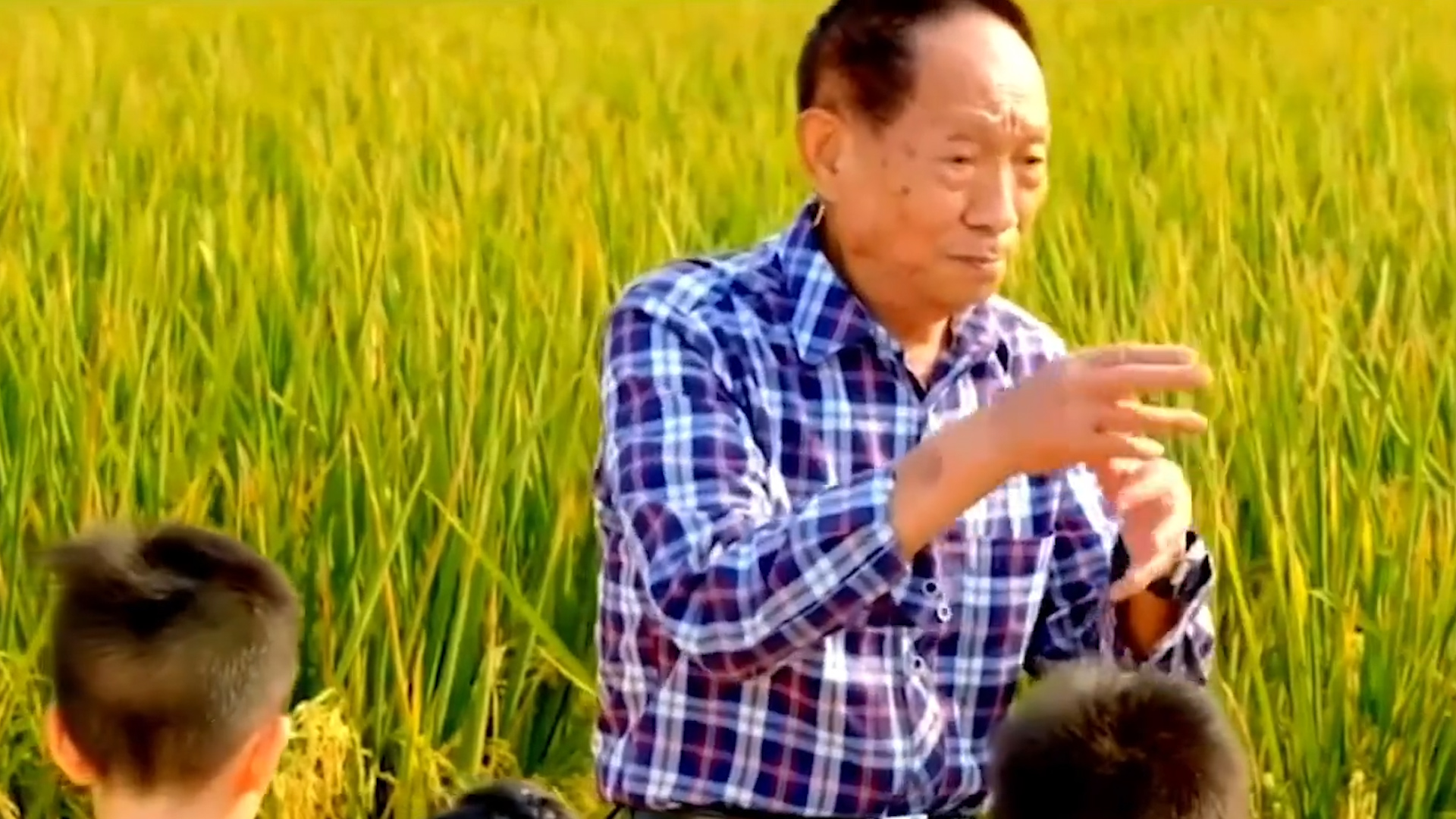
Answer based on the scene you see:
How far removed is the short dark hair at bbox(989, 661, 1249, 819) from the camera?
150 cm

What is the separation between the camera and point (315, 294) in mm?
3096

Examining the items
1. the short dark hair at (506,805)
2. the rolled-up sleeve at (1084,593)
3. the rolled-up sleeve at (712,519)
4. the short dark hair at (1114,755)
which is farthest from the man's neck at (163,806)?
the rolled-up sleeve at (1084,593)

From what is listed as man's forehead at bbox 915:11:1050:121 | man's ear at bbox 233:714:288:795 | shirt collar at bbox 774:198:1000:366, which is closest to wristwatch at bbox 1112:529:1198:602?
shirt collar at bbox 774:198:1000:366

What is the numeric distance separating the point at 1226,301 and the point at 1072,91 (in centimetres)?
225

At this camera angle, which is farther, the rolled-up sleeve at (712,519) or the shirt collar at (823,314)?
the shirt collar at (823,314)

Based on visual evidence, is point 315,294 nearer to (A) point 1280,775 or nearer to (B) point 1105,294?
(B) point 1105,294

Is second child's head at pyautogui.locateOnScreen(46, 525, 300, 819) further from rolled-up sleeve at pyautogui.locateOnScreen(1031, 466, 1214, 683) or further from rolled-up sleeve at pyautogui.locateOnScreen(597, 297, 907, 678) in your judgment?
rolled-up sleeve at pyautogui.locateOnScreen(1031, 466, 1214, 683)

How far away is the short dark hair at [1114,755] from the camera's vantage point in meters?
1.50

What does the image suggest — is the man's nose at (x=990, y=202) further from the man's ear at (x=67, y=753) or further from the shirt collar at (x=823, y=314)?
the man's ear at (x=67, y=753)

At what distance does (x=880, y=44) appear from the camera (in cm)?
A: 188

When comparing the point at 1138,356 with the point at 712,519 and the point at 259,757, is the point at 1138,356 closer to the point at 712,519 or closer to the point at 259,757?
the point at 712,519

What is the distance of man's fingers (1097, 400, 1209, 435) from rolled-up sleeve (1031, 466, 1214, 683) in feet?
1.30

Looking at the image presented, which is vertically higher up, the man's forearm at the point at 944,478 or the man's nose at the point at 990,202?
the man's nose at the point at 990,202

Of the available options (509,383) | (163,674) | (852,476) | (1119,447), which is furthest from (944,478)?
(509,383)
